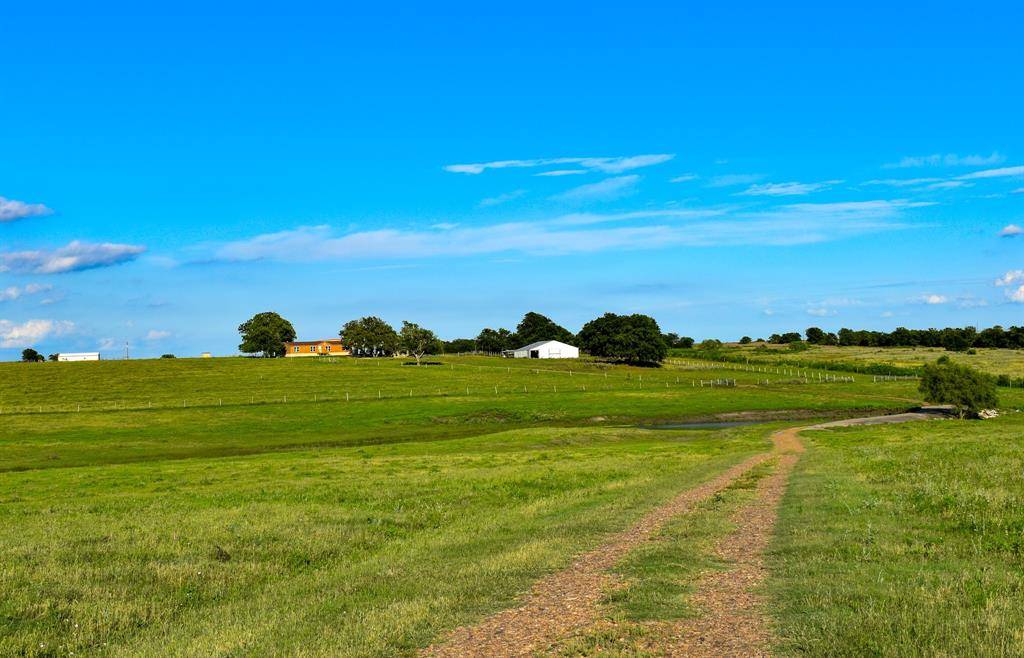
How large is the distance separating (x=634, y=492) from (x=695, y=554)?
13.0 meters

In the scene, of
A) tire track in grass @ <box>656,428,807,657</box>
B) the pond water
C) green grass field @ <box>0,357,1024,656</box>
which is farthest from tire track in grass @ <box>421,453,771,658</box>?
the pond water

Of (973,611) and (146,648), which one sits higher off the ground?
(973,611)

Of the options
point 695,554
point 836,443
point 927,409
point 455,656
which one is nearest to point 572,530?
point 695,554

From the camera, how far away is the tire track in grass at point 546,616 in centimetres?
1109

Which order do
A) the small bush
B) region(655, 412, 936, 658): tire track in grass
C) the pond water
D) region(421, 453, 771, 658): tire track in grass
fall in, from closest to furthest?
region(655, 412, 936, 658): tire track in grass → region(421, 453, 771, 658): tire track in grass → the pond water → the small bush

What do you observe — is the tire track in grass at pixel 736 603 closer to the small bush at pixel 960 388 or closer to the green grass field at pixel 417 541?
the green grass field at pixel 417 541

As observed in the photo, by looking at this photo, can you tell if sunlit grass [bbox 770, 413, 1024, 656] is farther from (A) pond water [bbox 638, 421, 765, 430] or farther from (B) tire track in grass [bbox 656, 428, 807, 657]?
(A) pond water [bbox 638, 421, 765, 430]

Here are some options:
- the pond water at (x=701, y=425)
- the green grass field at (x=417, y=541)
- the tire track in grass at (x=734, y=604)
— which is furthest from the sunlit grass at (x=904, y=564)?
the pond water at (x=701, y=425)

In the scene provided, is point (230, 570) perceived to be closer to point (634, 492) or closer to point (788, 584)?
point (788, 584)

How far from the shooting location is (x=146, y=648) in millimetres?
12438

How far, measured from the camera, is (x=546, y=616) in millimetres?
12469

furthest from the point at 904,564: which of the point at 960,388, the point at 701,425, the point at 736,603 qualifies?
the point at 960,388

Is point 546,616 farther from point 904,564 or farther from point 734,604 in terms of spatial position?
point 904,564

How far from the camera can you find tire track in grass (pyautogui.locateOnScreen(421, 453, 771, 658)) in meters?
11.1
